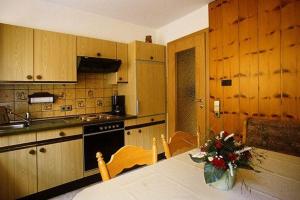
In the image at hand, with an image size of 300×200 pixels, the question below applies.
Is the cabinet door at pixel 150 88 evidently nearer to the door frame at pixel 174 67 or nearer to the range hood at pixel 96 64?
the door frame at pixel 174 67

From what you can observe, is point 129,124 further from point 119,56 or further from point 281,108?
point 281,108

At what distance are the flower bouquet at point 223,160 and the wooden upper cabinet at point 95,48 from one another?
2198 millimetres

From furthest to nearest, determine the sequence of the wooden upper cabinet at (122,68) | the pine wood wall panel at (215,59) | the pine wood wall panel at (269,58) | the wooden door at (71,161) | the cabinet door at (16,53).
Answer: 1. the wooden upper cabinet at (122,68)
2. the pine wood wall panel at (215,59)
3. the wooden door at (71,161)
4. the cabinet door at (16,53)
5. the pine wood wall panel at (269,58)

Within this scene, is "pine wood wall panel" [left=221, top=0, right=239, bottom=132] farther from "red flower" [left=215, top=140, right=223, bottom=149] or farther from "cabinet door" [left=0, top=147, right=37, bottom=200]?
"cabinet door" [left=0, top=147, right=37, bottom=200]

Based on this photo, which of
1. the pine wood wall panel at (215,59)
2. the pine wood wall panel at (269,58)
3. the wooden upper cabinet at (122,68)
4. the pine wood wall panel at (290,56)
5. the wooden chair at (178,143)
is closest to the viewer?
the wooden chair at (178,143)

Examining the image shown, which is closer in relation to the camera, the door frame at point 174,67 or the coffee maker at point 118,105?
the door frame at point 174,67

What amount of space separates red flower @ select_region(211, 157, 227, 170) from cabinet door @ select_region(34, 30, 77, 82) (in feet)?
7.11

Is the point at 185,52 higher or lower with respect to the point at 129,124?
higher

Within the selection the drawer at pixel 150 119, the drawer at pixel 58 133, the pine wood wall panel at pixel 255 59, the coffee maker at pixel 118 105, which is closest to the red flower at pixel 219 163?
the pine wood wall panel at pixel 255 59

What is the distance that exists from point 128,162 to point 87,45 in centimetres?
195

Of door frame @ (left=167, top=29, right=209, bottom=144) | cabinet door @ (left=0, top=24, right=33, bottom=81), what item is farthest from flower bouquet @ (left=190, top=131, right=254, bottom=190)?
cabinet door @ (left=0, top=24, right=33, bottom=81)

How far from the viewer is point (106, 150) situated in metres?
2.51

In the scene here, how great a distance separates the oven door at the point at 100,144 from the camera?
2.36 m

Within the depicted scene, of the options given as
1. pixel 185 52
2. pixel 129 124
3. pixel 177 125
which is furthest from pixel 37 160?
pixel 185 52
